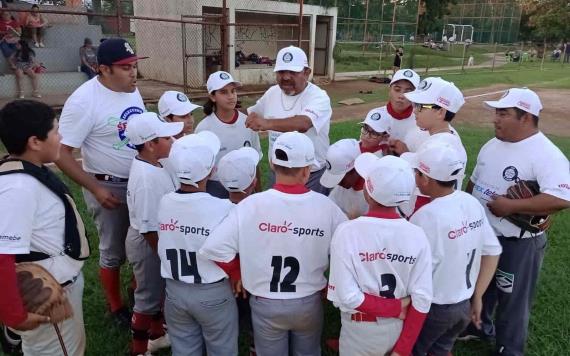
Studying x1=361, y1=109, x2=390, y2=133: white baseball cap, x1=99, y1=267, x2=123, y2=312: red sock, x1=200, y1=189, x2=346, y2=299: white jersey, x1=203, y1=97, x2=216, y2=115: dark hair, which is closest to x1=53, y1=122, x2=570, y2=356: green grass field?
x1=99, y1=267, x2=123, y2=312: red sock

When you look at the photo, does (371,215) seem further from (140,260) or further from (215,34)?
(215,34)

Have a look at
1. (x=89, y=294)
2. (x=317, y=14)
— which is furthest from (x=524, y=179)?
(x=317, y=14)

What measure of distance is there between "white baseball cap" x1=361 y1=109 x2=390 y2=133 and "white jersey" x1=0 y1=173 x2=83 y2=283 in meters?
2.34

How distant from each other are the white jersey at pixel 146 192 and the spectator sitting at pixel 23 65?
1075 centimetres

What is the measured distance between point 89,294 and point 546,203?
12.4 feet

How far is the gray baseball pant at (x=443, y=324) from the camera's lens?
2660mm

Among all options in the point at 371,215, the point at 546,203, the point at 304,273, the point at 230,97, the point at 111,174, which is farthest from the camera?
the point at 230,97

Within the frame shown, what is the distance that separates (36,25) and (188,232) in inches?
514

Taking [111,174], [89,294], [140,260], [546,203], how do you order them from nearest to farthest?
[546,203] → [140,260] → [111,174] → [89,294]

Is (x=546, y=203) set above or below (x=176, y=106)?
below

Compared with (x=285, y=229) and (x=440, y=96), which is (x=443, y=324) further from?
(x=440, y=96)

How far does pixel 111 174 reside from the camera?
350cm

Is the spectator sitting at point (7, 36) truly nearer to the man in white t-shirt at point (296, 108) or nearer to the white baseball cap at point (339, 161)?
the man in white t-shirt at point (296, 108)

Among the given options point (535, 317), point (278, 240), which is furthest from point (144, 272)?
point (535, 317)
